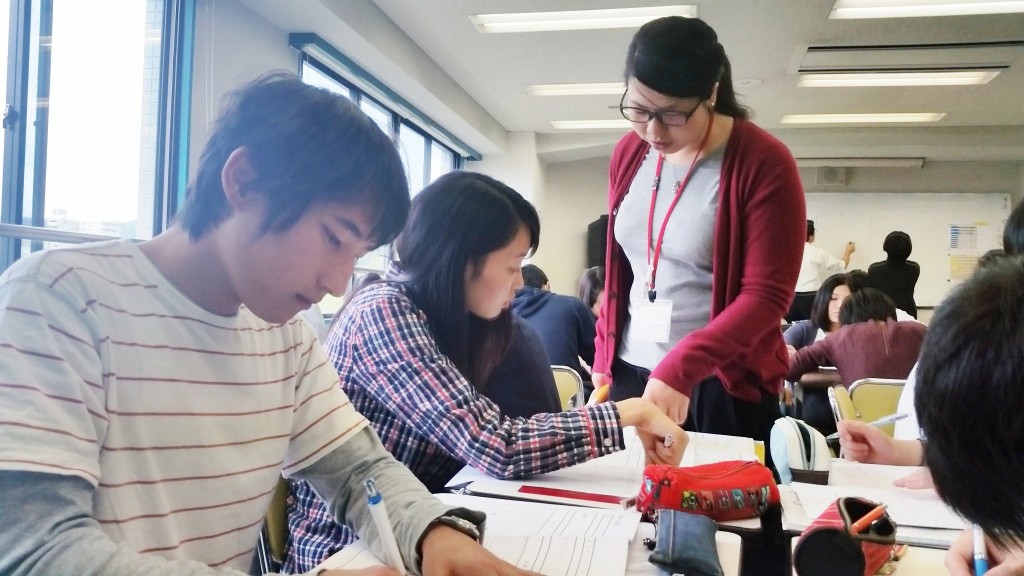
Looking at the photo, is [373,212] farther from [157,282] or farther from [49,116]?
[49,116]

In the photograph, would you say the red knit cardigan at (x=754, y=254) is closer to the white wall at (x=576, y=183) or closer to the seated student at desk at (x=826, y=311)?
the seated student at desk at (x=826, y=311)

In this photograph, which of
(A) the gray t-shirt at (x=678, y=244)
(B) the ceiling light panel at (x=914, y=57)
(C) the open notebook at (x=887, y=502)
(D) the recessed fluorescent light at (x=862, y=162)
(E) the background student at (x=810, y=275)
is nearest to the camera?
(C) the open notebook at (x=887, y=502)

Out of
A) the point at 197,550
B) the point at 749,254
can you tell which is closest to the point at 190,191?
the point at 197,550

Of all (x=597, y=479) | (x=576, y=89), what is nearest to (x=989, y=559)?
(x=597, y=479)

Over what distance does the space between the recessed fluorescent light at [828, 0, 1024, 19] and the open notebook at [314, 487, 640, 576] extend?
4.18m

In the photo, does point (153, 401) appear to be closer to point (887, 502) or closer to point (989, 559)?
point (989, 559)

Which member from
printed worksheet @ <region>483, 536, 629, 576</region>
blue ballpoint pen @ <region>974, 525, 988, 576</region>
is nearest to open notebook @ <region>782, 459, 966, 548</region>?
blue ballpoint pen @ <region>974, 525, 988, 576</region>

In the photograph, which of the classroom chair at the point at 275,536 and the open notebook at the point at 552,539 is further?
the classroom chair at the point at 275,536

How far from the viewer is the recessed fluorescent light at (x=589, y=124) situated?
7.18 m

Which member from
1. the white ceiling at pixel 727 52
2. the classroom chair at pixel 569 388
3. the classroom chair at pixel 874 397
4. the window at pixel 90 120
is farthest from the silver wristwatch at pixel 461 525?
the white ceiling at pixel 727 52

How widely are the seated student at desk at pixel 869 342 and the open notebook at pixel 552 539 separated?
2458 millimetres

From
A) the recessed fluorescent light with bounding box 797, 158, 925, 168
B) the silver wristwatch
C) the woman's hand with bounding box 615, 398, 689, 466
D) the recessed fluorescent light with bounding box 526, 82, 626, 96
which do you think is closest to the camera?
the silver wristwatch

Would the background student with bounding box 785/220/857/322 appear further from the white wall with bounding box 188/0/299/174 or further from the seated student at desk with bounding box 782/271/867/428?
the white wall with bounding box 188/0/299/174

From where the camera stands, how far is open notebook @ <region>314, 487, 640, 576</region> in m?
0.82
